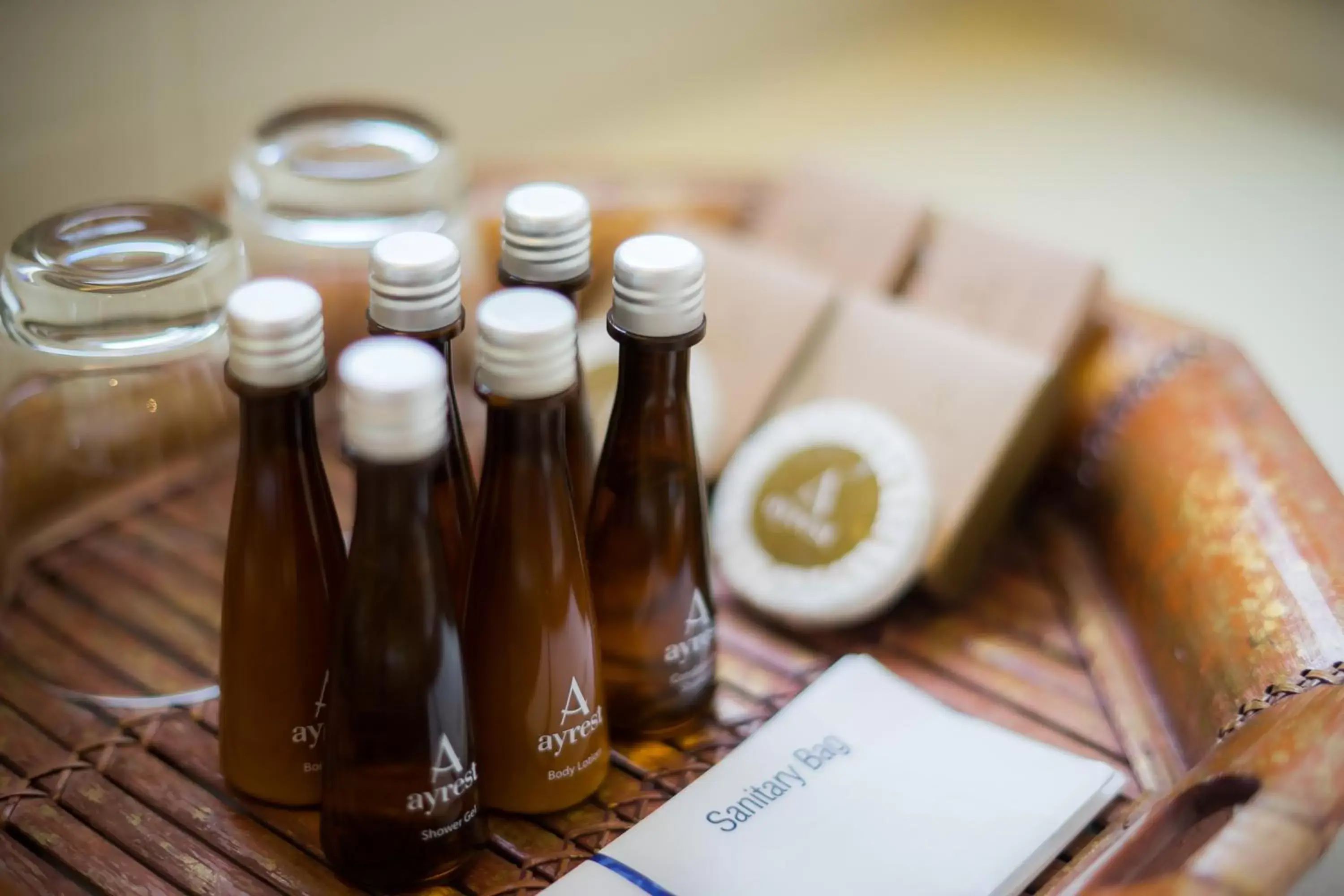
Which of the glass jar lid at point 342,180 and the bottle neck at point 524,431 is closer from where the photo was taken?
the bottle neck at point 524,431

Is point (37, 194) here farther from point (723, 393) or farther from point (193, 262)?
point (723, 393)

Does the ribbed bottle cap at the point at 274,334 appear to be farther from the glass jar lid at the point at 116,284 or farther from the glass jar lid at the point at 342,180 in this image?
the glass jar lid at the point at 342,180

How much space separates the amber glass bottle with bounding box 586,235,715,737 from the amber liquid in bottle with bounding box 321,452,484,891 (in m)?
0.08

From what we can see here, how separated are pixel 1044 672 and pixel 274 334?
0.36 metres

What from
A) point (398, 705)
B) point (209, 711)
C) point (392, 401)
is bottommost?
point (209, 711)

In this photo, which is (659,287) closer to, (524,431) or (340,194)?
(524,431)

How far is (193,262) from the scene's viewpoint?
0.50 metres

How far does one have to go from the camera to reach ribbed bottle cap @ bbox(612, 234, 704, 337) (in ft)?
1.38

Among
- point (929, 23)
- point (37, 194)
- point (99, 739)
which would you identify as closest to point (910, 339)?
point (99, 739)

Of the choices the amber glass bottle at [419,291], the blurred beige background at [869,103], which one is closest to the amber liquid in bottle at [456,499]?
the amber glass bottle at [419,291]

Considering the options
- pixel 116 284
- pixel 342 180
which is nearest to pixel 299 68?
pixel 342 180

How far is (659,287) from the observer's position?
42cm

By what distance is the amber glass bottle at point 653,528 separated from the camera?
1.42ft

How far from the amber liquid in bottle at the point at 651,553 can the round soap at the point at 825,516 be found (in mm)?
75
